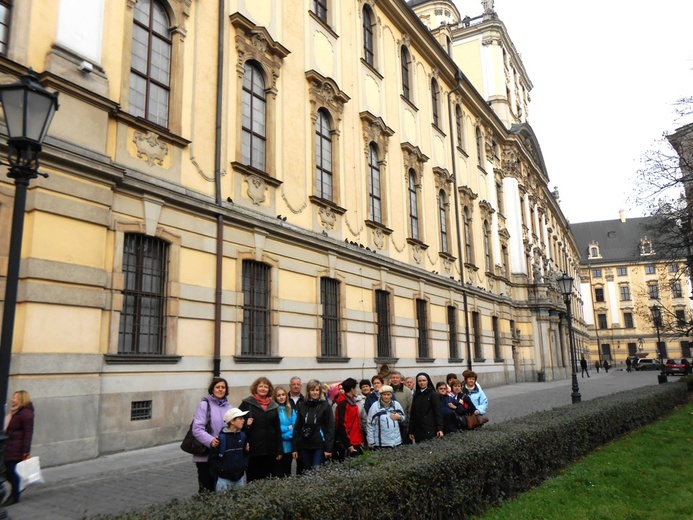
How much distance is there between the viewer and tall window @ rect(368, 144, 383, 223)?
21.8 meters

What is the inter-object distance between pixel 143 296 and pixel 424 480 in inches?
308

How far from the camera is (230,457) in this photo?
6566mm

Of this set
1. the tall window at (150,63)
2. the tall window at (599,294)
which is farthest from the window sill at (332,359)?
the tall window at (599,294)

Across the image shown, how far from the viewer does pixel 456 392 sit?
10.1 m

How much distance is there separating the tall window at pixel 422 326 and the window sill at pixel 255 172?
10270mm

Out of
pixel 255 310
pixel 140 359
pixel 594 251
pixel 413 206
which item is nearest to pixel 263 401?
pixel 140 359

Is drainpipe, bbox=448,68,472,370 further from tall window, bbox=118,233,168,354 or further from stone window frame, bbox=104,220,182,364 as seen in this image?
tall window, bbox=118,233,168,354

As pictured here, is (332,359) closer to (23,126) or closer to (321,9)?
(321,9)

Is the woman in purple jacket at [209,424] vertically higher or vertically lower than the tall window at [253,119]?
lower

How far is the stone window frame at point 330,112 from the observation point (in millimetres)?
18359

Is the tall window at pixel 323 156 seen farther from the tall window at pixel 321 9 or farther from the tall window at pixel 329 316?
the tall window at pixel 321 9

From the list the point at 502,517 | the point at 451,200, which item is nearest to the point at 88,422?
the point at 502,517

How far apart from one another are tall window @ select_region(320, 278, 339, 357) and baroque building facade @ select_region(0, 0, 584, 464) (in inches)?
3.4

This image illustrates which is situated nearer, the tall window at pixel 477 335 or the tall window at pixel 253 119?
the tall window at pixel 253 119
